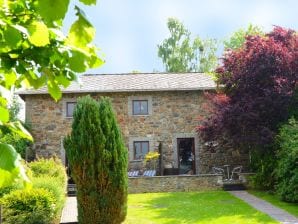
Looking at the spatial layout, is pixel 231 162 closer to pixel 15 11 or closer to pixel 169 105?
pixel 169 105

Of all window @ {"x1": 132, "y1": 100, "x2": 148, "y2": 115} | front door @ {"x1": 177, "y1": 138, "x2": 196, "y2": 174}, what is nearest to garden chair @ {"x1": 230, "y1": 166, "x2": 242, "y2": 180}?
front door @ {"x1": 177, "y1": 138, "x2": 196, "y2": 174}

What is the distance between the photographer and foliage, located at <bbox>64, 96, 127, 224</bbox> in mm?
9430

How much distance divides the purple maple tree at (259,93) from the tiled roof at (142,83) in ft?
14.1

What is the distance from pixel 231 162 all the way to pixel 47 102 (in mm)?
9411

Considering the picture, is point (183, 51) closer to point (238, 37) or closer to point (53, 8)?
point (238, 37)

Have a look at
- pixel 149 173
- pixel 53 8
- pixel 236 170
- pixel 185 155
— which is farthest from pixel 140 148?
pixel 53 8

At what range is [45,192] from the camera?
9.53 meters

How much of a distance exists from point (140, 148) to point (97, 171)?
12155 millimetres

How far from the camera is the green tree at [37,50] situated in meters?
1.35

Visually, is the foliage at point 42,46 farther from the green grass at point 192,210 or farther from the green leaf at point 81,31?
the green grass at point 192,210

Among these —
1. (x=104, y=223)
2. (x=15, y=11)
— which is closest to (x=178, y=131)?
(x=104, y=223)

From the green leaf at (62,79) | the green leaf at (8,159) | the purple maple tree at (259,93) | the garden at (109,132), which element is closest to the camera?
the green leaf at (8,159)

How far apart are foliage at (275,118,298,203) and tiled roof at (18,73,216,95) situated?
664 centimetres

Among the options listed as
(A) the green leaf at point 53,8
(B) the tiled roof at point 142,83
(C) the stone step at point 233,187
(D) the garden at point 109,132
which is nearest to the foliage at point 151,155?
(D) the garden at point 109,132
